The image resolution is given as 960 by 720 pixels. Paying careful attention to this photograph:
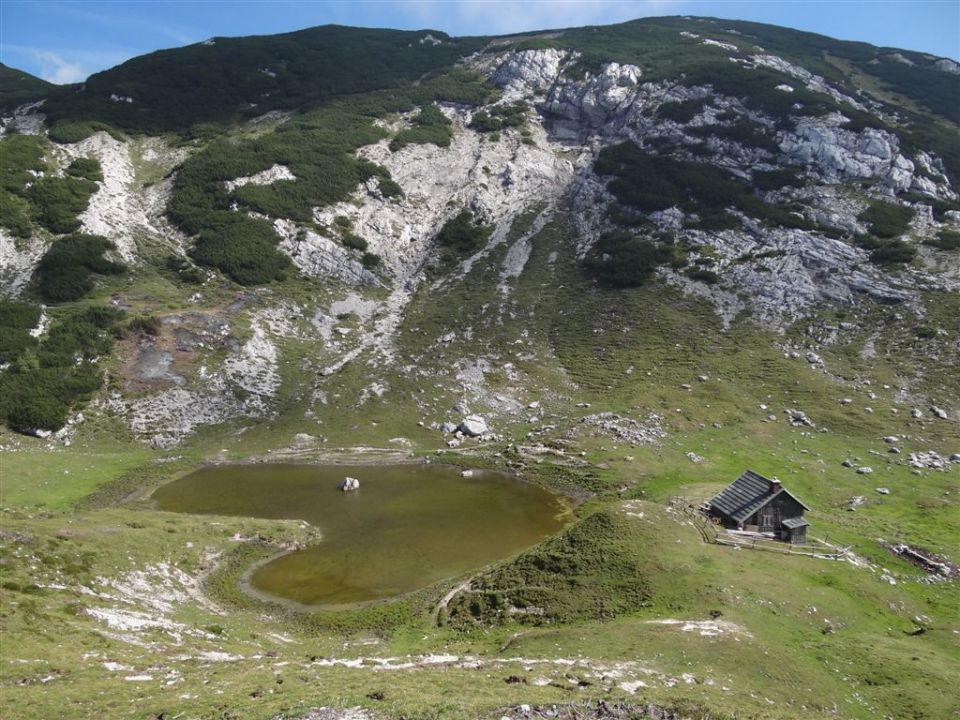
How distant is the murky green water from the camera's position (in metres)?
36.2

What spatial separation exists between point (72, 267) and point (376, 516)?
59.6 metres

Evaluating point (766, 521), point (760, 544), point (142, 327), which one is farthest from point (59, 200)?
point (760, 544)

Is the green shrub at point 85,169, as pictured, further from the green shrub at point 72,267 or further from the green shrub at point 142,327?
the green shrub at point 142,327

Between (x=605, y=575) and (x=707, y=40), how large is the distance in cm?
17853

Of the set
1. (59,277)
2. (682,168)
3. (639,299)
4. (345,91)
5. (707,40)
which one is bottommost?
(59,277)

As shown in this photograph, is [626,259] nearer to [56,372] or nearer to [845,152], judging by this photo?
[845,152]

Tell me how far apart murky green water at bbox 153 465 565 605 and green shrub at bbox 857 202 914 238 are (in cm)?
7453

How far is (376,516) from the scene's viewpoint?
4556 centimetres

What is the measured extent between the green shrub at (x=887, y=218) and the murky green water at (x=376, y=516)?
7453cm

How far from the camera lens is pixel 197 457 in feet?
190

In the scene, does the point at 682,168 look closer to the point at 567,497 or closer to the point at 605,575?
the point at 567,497

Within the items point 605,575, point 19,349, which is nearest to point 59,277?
point 19,349

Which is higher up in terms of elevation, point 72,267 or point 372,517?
point 72,267

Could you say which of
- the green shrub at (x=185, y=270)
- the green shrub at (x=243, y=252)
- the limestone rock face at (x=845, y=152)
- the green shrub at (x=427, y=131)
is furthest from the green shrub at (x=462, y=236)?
the limestone rock face at (x=845, y=152)
